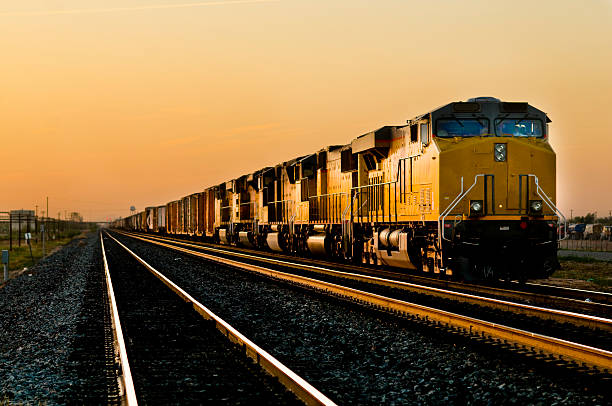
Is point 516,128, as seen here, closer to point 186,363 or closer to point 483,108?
point 483,108

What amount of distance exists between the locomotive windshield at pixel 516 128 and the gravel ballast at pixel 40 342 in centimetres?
929

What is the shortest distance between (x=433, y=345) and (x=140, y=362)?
3422mm

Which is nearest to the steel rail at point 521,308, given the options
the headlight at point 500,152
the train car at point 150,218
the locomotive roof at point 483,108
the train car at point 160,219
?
the headlight at point 500,152

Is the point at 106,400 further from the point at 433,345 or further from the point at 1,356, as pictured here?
the point at 433,345

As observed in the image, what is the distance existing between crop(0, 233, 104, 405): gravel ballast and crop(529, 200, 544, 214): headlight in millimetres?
9182

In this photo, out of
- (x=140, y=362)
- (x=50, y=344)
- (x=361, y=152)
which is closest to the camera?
(x=140, y=362)

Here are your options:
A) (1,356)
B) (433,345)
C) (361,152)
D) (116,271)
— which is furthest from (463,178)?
(116,271)

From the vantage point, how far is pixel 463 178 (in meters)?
12.9

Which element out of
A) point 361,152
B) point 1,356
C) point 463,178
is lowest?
point 1,356

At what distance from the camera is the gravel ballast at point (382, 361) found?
17.3 ft

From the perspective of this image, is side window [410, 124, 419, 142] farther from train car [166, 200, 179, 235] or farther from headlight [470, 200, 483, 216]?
train car [166, 200, 179, 235]

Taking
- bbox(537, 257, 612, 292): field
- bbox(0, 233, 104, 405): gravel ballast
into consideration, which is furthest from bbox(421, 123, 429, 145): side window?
bbox(0, 233, 104, 405): gravel ballast

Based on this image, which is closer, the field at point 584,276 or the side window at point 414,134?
the side window at point 414,134

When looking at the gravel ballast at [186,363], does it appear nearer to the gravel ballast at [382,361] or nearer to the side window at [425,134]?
the gravel ballast at [382,361]
